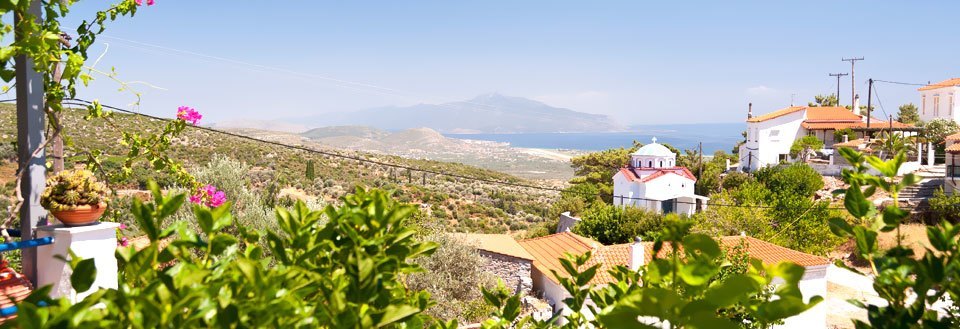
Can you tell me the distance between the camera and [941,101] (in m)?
40.8

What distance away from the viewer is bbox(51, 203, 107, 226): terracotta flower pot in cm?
377

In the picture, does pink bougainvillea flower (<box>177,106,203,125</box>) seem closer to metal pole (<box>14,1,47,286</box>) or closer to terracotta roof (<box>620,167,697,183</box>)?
metal pole (<box>14,1,47,286</box>)

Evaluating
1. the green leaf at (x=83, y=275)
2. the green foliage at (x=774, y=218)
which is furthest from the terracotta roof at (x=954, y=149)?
the green leaf at (x=83, y=275)

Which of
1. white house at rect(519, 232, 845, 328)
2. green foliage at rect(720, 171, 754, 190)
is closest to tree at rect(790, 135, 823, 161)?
green foliage at rect(720, 171, 754, 190)

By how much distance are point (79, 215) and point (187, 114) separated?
6.24 ft

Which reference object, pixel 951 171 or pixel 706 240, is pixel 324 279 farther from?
pixel 951 171

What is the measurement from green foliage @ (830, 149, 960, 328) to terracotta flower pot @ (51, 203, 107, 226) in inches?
151

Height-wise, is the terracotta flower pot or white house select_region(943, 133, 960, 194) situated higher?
the terracotta flower pot

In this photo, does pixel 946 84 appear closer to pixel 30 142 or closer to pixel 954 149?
pixel 954 149

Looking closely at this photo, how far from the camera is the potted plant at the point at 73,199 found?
149 inches

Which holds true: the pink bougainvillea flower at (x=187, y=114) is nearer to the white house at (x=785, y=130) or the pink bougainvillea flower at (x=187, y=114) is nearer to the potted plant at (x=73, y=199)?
the potted plant at (x=73, y=199)

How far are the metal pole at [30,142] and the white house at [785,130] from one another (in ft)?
126

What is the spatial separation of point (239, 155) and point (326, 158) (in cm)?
757

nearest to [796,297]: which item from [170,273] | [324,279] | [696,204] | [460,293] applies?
[324,279]
